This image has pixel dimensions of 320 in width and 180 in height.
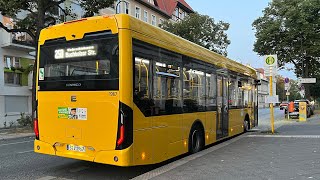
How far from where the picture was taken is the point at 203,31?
38625 millimetres

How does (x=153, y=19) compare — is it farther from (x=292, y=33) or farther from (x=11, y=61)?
(x=11, y=61)

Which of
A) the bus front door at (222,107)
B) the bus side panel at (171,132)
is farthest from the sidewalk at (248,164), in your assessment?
the bus front door at (222,107)

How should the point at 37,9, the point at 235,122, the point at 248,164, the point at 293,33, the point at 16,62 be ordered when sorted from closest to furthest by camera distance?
the point at 248,164, the point at 235,122, the point at 37,9, the point at 16,62, the point at 293,33

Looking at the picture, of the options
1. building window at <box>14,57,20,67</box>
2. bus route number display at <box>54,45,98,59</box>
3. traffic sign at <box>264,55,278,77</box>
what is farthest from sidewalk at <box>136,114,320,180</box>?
building window at <box>14,57,20,67</box>

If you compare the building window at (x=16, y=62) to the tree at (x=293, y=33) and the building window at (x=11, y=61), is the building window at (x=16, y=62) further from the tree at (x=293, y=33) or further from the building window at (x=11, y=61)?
the tree at (x=293, y=33)

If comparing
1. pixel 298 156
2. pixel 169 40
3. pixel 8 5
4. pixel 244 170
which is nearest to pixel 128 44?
pixel 169 40

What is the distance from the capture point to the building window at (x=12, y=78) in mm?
28634

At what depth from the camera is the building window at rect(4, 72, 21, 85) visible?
93.9ft

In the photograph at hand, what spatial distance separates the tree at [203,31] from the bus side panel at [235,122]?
24.2 meters

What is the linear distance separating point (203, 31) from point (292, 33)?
10.8 metres

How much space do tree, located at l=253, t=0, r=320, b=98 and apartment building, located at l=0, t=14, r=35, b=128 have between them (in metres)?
27.1

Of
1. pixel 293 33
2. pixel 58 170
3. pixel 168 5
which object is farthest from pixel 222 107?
pixel 168 5

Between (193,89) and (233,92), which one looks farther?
(233,92)

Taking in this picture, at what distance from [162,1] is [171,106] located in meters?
48.2
